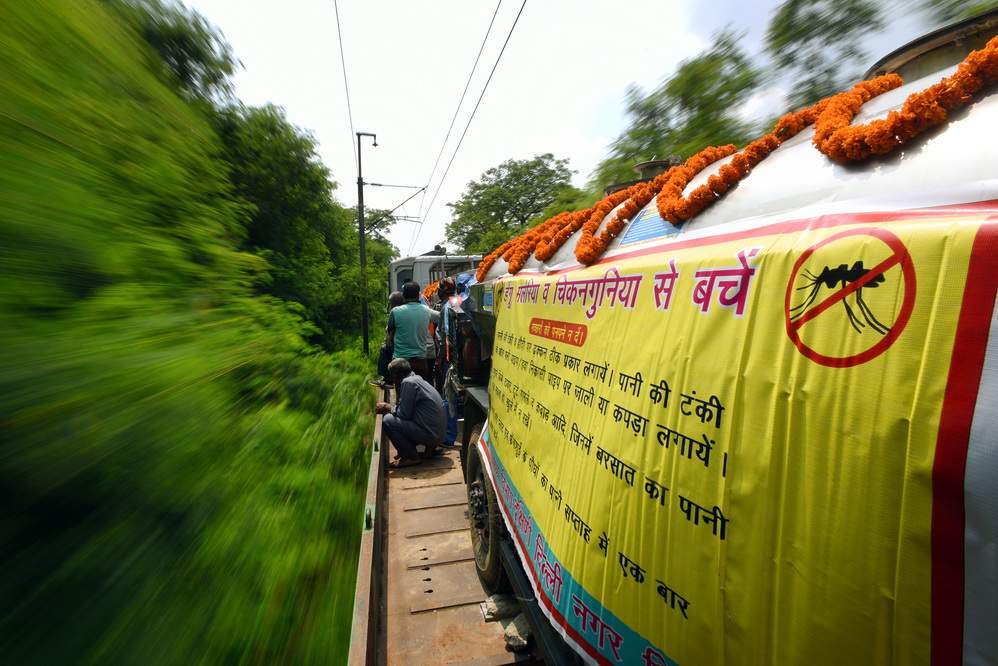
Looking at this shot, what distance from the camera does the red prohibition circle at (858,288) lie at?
0.82m

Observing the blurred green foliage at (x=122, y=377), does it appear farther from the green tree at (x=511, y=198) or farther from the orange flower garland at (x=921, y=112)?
the green tree at (x=511, y=198)

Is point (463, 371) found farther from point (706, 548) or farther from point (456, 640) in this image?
point (706, 548)

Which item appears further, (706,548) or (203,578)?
(203,578)

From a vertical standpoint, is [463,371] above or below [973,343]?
below

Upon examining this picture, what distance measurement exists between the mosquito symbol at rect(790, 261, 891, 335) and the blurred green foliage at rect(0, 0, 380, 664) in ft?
5.44

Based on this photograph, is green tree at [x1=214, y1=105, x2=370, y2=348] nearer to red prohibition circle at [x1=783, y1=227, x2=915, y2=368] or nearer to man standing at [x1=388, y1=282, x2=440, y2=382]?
man standing at [x1=388, y1=282, x2=440, y2=382]

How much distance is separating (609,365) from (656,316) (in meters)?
0.27

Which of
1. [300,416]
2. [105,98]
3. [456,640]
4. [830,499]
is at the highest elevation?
[105,98]

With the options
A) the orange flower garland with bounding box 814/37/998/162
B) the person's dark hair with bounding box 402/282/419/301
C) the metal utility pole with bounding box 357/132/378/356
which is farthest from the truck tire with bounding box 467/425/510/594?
the metal utility pole with bounding box 357/132/378/356

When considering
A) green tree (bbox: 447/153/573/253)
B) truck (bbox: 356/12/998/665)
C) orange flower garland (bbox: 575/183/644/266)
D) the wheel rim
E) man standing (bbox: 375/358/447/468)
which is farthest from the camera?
green tree (bbox: 447/153/573/253)

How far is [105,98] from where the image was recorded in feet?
4.84

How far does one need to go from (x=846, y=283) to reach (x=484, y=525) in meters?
2.88

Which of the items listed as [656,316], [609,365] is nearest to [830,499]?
[656,316]

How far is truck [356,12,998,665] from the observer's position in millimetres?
749
